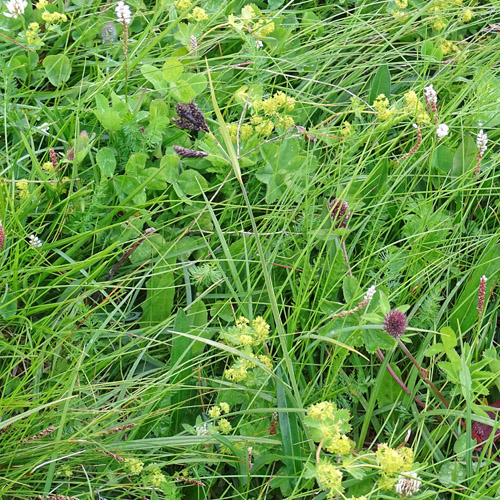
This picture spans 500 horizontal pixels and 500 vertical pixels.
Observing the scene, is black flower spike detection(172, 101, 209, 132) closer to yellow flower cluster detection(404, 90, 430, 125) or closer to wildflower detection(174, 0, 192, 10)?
wildflower detection(174, 0, 192, 10)

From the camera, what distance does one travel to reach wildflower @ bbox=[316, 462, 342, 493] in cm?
115

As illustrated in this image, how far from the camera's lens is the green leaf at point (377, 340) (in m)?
1.47

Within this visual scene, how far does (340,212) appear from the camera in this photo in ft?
5.79

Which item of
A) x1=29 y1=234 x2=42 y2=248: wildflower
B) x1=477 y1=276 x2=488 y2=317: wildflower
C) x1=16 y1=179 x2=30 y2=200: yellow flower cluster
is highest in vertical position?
x1=16 y1=179 x2=30 y2=200: yellow flower cluster

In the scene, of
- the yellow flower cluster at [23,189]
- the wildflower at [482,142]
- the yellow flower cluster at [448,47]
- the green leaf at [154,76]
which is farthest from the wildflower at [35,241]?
the yellow flower cluster at [448,47]

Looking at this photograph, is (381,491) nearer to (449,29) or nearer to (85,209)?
(85,209)

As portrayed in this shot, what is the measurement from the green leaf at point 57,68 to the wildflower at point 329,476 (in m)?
1.49

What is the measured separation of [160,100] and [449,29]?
120cm

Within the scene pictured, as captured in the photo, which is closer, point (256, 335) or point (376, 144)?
point (256, 335)

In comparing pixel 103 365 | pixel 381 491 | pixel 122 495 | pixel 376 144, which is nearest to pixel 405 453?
pixel 381 491

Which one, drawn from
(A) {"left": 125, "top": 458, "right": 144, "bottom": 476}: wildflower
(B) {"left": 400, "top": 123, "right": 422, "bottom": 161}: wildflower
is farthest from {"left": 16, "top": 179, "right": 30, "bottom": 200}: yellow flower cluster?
(B) {"left": 400, "top": 123, "right": 422, "bottom": 161}: wildflower

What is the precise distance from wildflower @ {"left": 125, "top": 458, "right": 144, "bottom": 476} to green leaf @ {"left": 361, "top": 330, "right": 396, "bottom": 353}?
583mm

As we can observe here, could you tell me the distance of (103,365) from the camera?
1535 millimetres

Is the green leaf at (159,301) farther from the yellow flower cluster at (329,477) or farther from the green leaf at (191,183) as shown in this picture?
the yellow flower cluster at (329,477)
